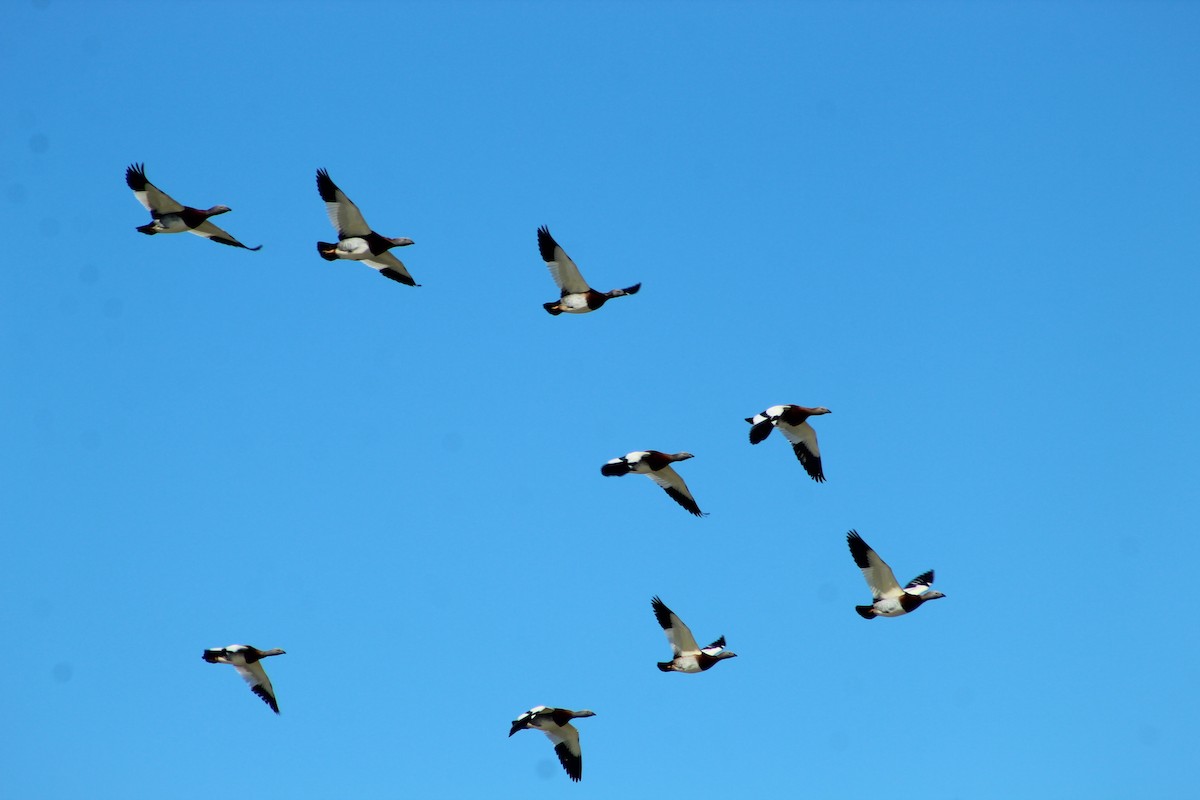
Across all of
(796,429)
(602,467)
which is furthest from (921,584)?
(602,467)

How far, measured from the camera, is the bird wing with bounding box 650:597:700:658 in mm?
34906

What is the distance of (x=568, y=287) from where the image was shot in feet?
117

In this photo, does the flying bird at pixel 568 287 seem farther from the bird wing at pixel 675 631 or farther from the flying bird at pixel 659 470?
the bird wing at pixel 675 631

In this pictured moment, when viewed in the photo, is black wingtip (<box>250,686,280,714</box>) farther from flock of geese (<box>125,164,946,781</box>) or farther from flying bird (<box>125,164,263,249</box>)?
flying bird (<box>125,164,263,249</box>)

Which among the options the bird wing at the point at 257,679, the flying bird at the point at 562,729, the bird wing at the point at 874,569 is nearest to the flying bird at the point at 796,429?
the bird wing at the point at 874,569

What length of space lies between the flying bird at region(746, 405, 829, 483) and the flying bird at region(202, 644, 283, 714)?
1105 centimetres

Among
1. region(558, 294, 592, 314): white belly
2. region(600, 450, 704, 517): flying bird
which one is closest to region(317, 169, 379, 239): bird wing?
region(558, 294, 592, 314): white belly

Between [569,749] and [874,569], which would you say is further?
[569,749]

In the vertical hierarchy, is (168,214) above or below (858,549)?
above

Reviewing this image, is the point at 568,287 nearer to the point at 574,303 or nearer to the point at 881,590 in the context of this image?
the point at 574,303

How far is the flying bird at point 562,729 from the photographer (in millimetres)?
35062

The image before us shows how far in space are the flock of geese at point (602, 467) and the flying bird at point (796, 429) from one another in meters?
0.02

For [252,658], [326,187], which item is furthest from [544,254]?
[252,658]

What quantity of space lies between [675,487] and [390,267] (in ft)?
24.5
